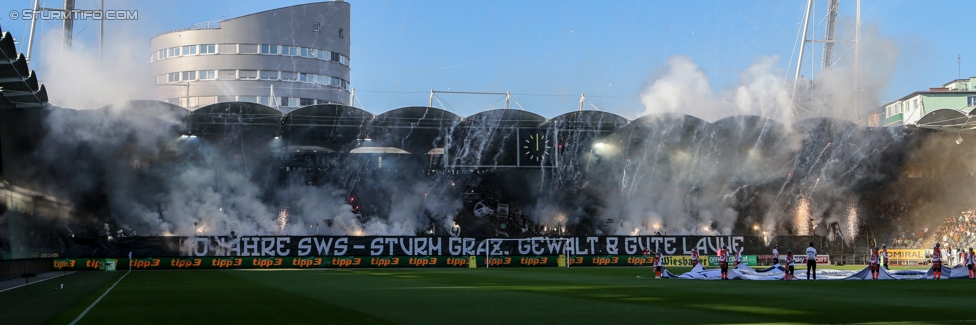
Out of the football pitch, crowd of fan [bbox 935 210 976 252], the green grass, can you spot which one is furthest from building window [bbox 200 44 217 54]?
crowd of fan [bbox 935 210 976 252]

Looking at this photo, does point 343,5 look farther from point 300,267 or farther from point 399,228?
point 300,267

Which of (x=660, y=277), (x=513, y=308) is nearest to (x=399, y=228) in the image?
(x=660, y=277)

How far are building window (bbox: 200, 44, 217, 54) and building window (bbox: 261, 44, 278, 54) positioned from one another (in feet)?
17.0

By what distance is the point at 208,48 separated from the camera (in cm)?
9244

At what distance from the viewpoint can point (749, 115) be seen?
63812 mm

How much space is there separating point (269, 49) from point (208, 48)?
6.58m

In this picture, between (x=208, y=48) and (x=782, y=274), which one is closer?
(x=782, y=274)

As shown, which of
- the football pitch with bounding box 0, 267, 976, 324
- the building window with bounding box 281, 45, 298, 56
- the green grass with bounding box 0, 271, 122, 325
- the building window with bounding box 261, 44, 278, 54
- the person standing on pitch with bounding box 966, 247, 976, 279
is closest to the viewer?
the football pitch with bounding box 0, 267, 976, 324

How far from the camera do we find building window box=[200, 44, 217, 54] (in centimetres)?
9231

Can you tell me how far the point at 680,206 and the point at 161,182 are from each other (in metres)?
42.1

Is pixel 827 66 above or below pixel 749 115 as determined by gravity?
above

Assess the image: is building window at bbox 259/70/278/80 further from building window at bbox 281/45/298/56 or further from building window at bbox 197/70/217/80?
building window at bbox 197/70/217/80

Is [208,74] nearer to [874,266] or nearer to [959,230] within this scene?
[959,230]

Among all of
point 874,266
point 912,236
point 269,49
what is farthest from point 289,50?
point 874,266
